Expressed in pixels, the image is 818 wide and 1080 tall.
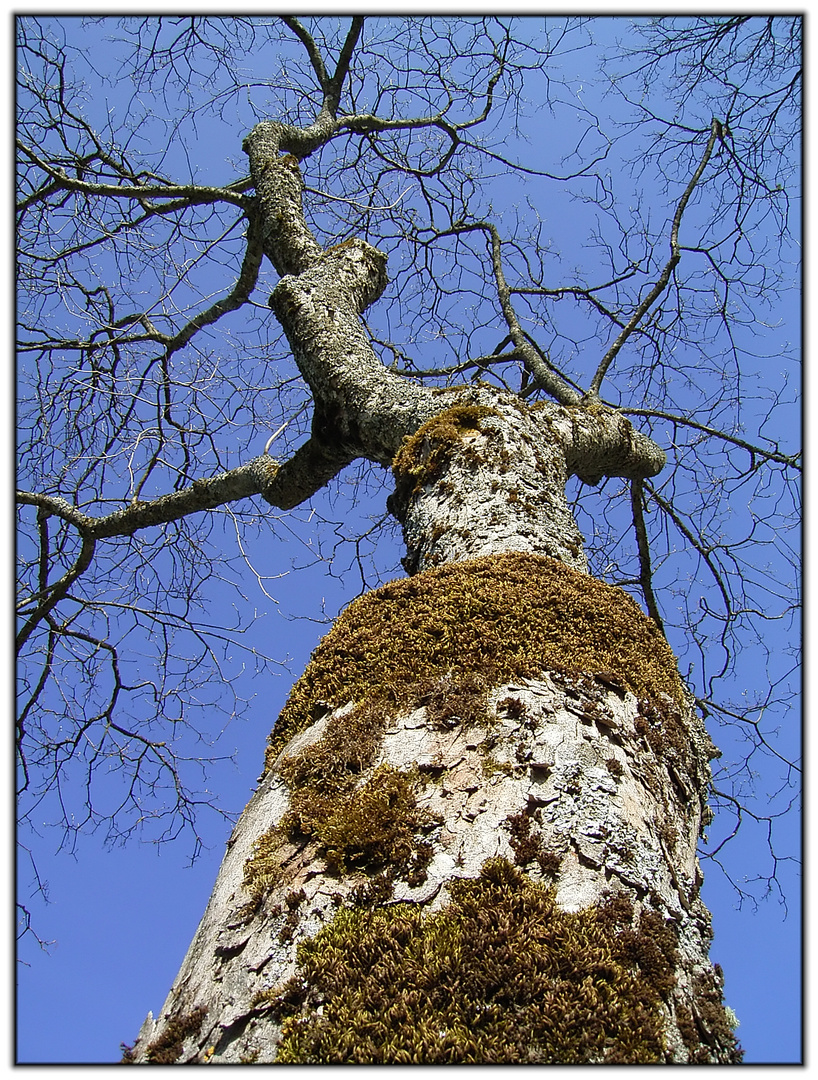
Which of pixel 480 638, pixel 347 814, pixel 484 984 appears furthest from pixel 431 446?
pixel 484 984

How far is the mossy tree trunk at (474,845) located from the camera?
1.05 meters

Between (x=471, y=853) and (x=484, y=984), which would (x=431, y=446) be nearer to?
(x=471, y=853)

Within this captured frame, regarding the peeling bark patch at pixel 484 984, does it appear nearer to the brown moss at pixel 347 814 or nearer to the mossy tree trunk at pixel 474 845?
the mossy tree trunk at pixel 474 845

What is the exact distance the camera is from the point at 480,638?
175cm

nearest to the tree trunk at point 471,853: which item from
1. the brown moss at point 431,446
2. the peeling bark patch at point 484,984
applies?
the peeling bark patch at point 484,984

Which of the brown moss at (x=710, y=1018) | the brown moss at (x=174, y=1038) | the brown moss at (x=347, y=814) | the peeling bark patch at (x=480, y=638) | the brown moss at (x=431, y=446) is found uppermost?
the brown moss at (x=431, y=446)

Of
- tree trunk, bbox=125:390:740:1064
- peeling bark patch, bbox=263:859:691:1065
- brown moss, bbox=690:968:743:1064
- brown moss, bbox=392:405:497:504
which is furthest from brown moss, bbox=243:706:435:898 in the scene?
brown moss, bbox=392:405:497:504

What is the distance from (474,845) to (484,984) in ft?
0.83

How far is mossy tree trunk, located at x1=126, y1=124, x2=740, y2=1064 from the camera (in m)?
1.05

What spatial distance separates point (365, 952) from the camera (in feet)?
3.73

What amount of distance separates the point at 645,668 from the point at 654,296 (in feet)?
11.6

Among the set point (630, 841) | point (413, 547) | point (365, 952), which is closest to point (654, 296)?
point (413, 547)

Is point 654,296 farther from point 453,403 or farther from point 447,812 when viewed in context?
point 447,812

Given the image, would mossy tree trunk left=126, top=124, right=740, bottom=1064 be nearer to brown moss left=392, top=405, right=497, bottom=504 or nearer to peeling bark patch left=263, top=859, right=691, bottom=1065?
peeling bark patch left=263, top=859, right=691, bottom=1065
